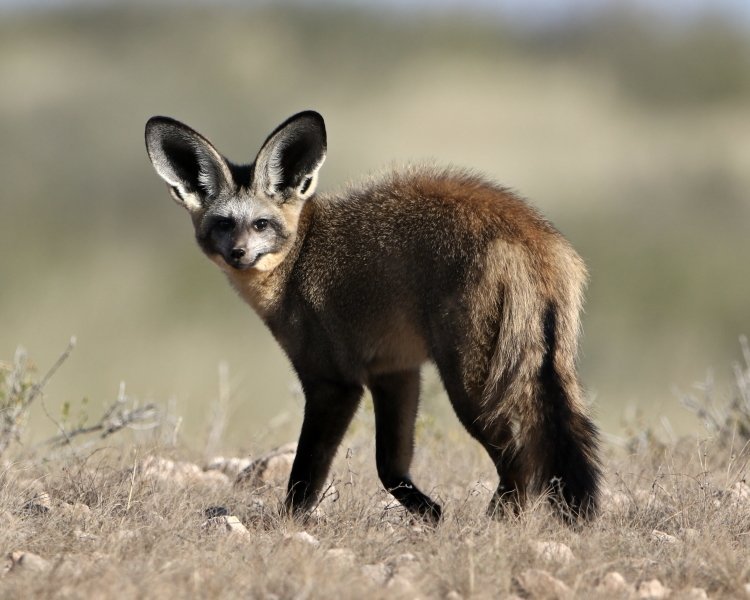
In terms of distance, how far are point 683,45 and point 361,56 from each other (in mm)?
13973

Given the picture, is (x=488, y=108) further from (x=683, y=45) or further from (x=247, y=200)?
(x=247, y=200)

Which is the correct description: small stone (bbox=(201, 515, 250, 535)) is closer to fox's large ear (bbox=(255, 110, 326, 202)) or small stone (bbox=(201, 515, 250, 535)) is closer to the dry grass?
the dry grass

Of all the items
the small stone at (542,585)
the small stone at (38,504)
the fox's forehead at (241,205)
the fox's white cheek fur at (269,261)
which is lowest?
the small stone at (38,504)

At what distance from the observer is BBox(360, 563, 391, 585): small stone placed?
516 cm

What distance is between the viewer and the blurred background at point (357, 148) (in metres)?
30.0

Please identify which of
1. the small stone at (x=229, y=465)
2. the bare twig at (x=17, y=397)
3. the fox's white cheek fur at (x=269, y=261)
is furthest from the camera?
the small stone at (x=229, y=465)

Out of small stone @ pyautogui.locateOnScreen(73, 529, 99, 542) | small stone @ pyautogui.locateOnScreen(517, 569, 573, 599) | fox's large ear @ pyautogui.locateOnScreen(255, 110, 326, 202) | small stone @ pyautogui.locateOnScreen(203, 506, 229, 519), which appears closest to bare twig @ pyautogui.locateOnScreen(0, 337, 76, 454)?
fox's large ear @ pyautogui.locateOnScreen(255, 110, 326, 202)

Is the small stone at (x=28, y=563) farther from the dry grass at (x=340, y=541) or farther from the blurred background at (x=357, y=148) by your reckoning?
the blurred background at (x=357, y=148)

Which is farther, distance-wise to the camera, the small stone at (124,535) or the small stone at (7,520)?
the small stone at (7,520)

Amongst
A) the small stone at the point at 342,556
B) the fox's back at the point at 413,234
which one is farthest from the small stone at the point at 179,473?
the small stone at the point at 342,556

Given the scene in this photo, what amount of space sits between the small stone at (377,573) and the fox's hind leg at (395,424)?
5.98ft

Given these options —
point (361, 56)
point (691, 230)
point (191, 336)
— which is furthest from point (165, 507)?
point (361, 56)

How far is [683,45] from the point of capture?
50.9 m

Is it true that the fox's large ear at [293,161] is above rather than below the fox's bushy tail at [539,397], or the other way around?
above
